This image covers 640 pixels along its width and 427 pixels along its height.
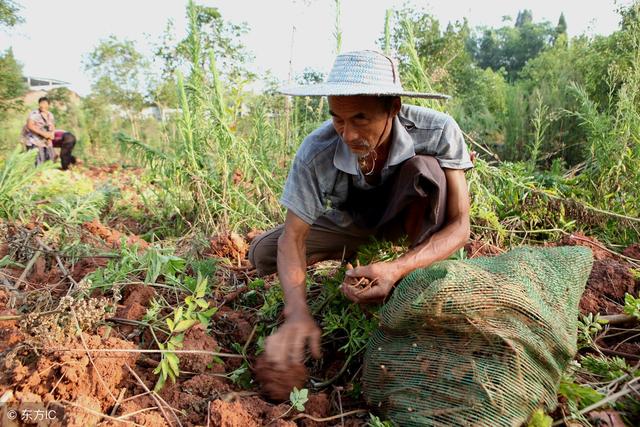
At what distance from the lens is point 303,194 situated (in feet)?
6.48

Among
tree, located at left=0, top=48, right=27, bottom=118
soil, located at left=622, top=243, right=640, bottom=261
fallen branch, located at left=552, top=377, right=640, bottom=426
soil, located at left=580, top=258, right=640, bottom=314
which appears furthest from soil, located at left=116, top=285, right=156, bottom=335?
tree, located at left=0, top=48, right=27, bottom=118

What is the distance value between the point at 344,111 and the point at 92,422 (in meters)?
1.23

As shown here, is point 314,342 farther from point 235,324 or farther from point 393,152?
point 393,152

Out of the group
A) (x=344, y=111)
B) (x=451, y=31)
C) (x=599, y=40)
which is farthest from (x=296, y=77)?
(x=451, y=31)

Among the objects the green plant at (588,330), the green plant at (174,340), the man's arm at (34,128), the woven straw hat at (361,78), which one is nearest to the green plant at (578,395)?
the green plant at (588,330)

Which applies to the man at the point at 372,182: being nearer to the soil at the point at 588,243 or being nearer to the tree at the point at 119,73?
the soil at the point at 588,243

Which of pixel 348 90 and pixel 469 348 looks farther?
pixel 348 90

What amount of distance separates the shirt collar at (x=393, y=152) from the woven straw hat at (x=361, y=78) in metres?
0.19

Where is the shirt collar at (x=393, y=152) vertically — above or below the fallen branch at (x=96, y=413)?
above

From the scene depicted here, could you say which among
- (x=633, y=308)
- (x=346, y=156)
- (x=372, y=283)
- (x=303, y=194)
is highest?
(x=346, y=156)

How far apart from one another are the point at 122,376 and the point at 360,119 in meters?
1.17

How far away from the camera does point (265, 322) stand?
6.63ft

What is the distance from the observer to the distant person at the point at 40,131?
8609 mm

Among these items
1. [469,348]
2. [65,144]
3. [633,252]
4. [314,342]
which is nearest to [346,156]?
[314,342]
